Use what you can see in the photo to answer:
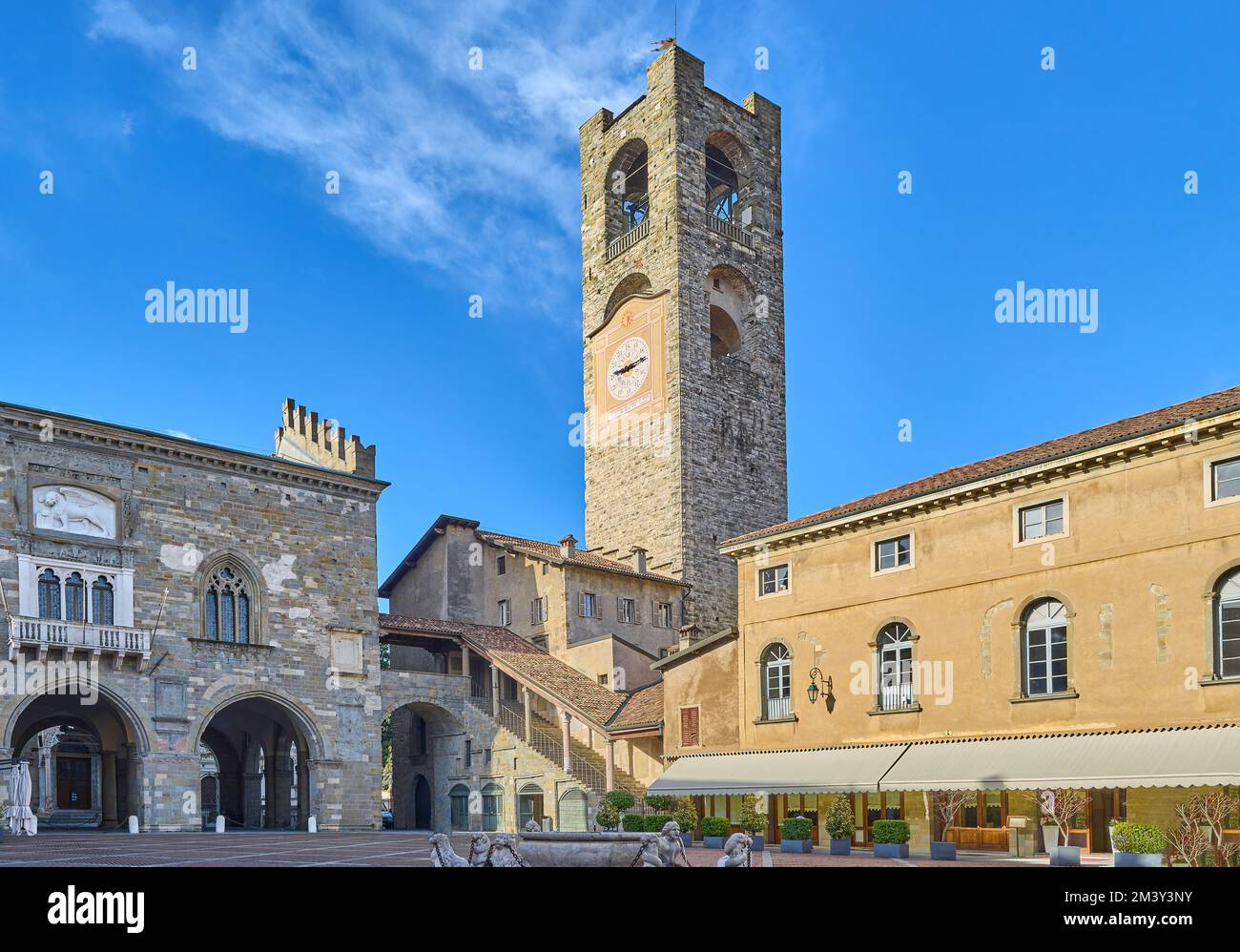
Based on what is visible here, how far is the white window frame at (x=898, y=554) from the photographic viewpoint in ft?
89.2

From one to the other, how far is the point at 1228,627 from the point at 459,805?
29.8 m

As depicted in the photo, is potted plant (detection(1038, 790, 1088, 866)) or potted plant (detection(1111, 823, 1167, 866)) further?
potted plant (detection(1038, 790, 1088, 866))

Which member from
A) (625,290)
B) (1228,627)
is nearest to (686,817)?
(1228,627)

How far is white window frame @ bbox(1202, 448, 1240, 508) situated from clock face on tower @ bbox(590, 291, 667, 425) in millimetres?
32765

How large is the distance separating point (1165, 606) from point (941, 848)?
639cm

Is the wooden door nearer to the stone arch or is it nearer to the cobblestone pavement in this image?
the cobblestone pavement

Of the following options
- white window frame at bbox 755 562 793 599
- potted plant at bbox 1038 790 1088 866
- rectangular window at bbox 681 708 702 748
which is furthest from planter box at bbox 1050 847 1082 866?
rectangular window at bbox 681 708 702 748

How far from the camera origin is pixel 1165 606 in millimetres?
22219

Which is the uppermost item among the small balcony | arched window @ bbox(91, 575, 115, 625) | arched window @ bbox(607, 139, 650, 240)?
arched window @ bbox(607, 139, 650, 240)

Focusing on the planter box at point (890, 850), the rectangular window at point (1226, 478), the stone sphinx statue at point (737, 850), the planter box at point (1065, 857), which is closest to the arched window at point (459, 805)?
the planter box at point (890, 850)

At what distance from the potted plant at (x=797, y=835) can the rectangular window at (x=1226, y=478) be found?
1116 centimetres

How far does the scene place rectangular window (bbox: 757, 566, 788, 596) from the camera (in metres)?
30.5
